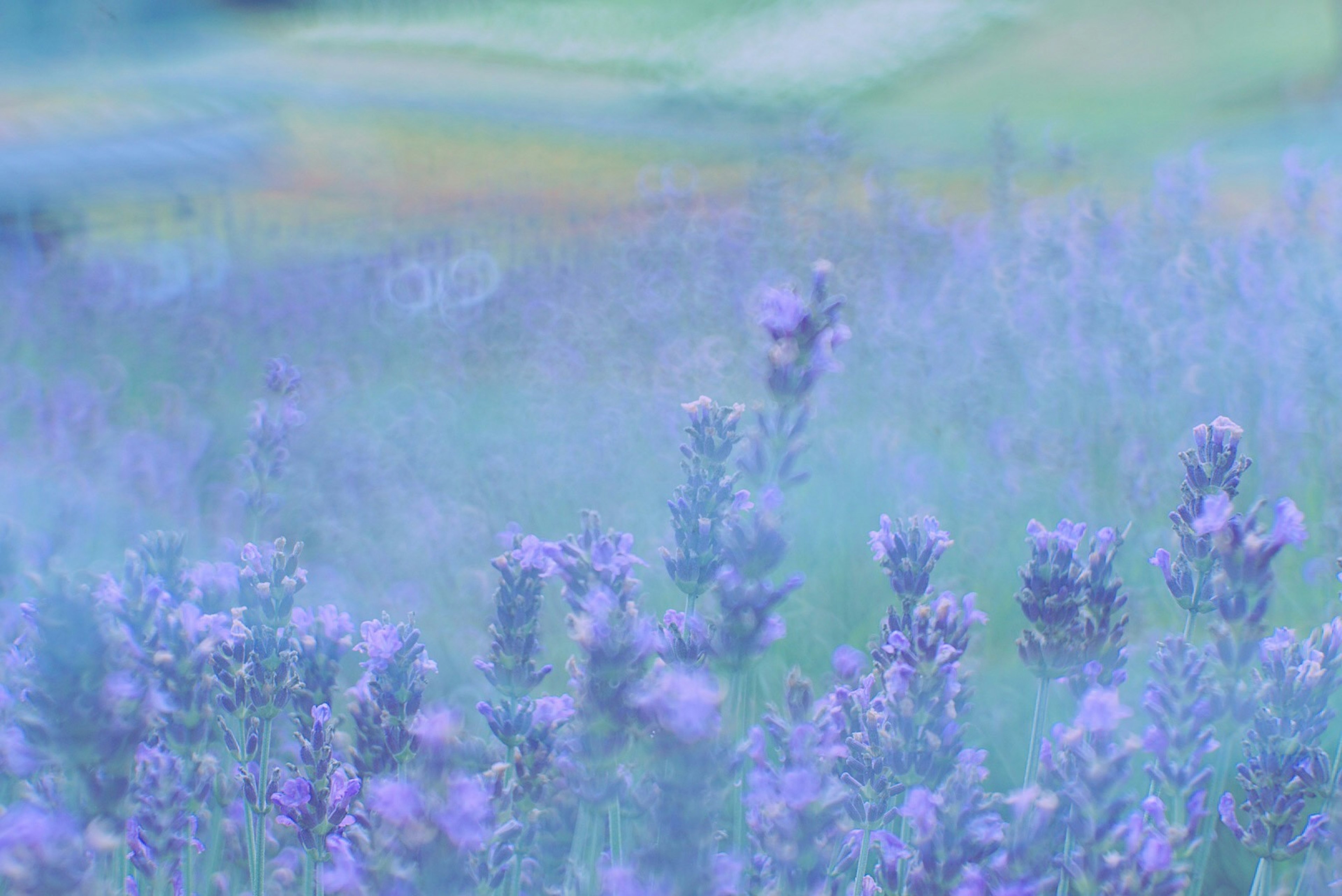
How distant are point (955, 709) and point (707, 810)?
0.51 metres

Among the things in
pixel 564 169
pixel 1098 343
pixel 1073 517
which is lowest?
pixel 1073 517

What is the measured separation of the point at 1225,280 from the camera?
134 inches

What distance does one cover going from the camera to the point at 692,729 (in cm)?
80

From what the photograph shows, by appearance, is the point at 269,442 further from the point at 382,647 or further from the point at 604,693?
the point at 604,693

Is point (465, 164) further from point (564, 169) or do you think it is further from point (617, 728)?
point (617, 728)

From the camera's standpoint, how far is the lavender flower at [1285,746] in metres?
1.09

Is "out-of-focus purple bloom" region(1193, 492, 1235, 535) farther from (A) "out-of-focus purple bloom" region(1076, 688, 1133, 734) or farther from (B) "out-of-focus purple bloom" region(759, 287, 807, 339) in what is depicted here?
(B) "out-of-focus purple bloom" region(759, 287, 807, 339)

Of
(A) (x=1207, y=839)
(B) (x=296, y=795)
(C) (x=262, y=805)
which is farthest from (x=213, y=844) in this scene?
(A) (x=1207, y=839)

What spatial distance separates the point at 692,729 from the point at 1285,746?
28.5 inches

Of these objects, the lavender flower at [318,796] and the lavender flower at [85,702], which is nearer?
the lavender flower at [85,702]

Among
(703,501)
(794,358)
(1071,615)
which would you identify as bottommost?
(1071,615)

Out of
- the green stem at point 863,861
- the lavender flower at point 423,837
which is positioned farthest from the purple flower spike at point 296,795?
the green stem at point 863,861

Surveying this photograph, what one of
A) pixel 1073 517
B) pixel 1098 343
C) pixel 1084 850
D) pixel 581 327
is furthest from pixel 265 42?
pixel 1084 850

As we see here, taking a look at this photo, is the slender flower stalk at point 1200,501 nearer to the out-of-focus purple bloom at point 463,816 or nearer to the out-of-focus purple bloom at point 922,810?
the out-of-focus purple bloom at point 922,810
